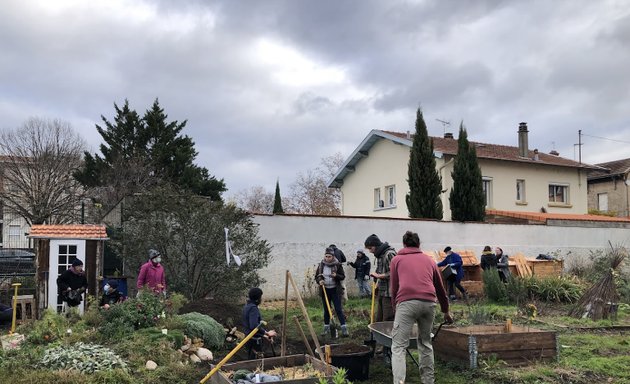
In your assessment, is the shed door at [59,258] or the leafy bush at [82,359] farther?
the shed door at [59,258]

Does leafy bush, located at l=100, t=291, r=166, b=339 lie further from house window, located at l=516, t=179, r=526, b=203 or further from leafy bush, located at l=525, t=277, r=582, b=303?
house window, located at l=516, t=179, r=526, b=203

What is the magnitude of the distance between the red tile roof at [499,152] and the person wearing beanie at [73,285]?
60.6ft

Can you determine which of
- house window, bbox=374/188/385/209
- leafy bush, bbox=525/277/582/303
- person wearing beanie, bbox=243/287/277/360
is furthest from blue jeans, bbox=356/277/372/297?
house window, bbox=374/188/385/209

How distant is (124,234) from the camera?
13719mm

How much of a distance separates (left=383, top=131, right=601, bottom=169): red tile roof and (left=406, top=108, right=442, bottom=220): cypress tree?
278cm

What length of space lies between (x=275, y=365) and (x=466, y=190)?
1800 centimetres

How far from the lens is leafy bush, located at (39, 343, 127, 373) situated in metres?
7.11

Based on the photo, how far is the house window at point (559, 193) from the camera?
3047 centimetres

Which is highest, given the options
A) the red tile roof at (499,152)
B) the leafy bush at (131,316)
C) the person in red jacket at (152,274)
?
the red tile roof at (499,152)

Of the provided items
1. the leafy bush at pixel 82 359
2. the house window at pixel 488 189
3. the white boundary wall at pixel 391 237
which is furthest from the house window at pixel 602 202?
the leafy bush at pixel 82 359

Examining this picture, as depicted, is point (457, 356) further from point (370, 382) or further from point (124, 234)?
point (124, 234)

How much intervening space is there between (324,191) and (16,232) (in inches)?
1024

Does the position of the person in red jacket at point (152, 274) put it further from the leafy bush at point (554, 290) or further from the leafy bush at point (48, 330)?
the leafy bush at point (554, 290)

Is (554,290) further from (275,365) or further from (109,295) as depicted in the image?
(109,295)
